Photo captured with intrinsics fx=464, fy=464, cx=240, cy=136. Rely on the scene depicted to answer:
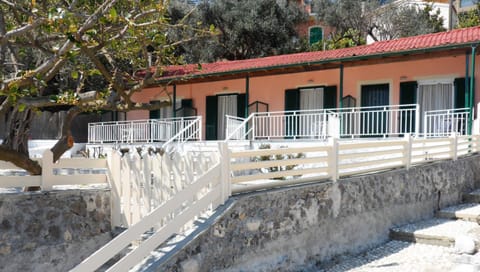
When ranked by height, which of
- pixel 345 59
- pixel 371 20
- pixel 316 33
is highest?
pixel 371 20

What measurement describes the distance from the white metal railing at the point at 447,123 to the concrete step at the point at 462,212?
2.66 metres

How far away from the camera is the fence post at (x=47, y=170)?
535 cm

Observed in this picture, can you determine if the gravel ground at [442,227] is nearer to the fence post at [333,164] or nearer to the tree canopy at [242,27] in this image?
the fence post at [333,164]

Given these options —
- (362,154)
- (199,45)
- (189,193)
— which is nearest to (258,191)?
(189,193)

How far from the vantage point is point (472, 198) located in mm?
9008

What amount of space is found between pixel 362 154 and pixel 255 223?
2475mm

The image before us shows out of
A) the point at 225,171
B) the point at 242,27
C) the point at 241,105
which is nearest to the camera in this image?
the point at 225,171

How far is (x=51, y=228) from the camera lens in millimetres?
5398

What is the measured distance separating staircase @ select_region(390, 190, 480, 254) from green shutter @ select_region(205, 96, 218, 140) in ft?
33.8

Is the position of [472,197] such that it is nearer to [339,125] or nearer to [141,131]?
[339,125]

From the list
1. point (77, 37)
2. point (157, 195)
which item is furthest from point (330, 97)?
point (77, 37)

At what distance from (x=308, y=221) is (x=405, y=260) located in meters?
1.47

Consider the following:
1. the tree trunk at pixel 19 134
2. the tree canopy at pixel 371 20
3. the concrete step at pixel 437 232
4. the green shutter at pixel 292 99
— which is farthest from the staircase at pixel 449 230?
the tree canopy at pixel 371 20

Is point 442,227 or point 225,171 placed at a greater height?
point 225,171
